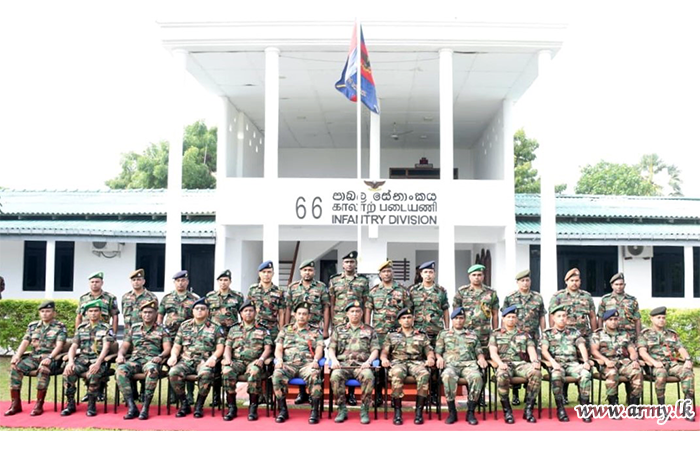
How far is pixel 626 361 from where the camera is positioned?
7348mm

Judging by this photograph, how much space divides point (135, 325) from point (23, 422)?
1.49m

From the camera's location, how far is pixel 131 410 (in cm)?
709

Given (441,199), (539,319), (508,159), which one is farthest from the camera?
(508,159)

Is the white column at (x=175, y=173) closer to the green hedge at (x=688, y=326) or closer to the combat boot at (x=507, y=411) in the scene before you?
the combat boot at (x=507, y=411)

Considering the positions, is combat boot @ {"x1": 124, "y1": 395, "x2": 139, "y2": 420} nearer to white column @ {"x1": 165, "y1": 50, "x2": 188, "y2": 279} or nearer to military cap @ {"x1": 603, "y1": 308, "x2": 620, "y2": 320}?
white column @ {"x1": 165, "y1": 50, "x2": 188, "y2": 279}

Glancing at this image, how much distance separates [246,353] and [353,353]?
1189 millimetres

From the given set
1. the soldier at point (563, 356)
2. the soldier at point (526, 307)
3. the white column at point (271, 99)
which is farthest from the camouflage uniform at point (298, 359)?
the white column at point (271, 99)

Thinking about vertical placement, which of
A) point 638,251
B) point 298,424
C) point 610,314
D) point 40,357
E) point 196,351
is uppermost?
point 638,251

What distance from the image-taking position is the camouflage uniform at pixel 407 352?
7.02 m

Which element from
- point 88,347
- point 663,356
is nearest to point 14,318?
point 88,347

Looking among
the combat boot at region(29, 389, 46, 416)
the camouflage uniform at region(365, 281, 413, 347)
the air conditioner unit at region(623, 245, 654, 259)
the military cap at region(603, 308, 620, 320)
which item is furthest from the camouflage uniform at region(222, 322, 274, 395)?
the air conditioner unit at region(623, 245, 654, 259)

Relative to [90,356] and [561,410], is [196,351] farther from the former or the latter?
[561,410]

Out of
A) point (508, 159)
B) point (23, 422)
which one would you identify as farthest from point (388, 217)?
point (23, 422)

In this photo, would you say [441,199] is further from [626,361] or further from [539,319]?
[626,361]
